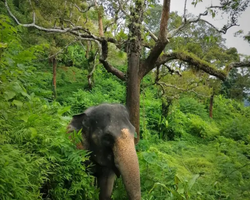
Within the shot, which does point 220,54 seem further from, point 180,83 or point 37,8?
point 37,8

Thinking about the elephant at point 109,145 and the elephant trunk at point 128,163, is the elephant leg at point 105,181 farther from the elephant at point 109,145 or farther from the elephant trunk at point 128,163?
the elephant trunk at point 128,163

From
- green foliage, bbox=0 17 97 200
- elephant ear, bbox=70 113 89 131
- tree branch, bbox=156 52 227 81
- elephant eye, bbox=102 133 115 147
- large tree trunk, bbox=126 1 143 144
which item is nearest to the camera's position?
green foliage, bbox=0 17 97 200

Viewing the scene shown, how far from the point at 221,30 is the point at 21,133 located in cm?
669

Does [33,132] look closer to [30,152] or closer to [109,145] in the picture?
[30,152]

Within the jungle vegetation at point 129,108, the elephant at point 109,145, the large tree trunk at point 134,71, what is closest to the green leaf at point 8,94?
the jungle vegetation at point 129,108

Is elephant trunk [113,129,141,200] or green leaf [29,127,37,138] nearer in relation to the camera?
green leaf [29,127,37,138]

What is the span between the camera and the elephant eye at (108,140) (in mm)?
3202

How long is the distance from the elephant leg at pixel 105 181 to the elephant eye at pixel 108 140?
478 mm

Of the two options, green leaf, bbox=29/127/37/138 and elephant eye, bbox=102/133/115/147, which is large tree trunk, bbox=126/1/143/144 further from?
green leaf, bbox=29/127/37/138

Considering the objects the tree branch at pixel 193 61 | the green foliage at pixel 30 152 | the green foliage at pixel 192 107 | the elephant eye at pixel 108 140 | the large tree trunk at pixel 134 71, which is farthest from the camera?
the green foliage at pixel 192 107

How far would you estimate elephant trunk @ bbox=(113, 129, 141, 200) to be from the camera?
286 centimetres

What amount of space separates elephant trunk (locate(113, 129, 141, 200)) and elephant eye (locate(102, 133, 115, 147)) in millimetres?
89

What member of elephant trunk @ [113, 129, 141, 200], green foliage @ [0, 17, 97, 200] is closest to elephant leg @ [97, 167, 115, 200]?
elephant trunk @ [113, 129, 141, 200]

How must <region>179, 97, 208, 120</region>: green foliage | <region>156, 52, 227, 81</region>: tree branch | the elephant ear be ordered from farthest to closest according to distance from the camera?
<region>179, 97, 208, 120</region>: green foliage → <region>156, 52, 227, 81</region>: tree branch → the elephant ear
